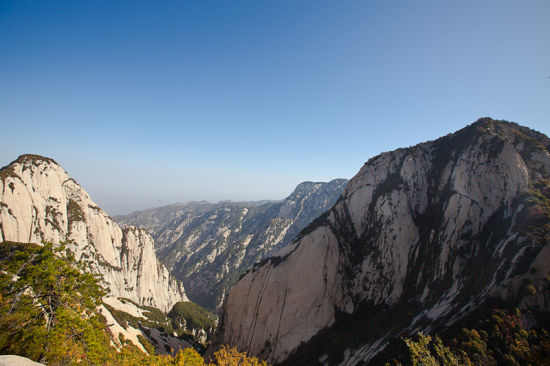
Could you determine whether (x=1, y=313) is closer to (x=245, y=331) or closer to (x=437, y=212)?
(x=245, y=331)

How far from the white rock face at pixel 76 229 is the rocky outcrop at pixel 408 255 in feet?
172

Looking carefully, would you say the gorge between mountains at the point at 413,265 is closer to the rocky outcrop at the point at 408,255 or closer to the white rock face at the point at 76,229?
the rocky outcrop at the point at 408,255

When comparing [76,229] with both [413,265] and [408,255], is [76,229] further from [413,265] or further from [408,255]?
[413,265]

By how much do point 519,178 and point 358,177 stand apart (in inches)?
1291


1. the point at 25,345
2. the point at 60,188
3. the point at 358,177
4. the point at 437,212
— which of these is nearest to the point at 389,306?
the point at 437,212

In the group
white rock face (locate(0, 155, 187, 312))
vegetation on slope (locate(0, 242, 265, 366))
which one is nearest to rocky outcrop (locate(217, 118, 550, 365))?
vegetation on slope (locate(0, 242, 265, 366))

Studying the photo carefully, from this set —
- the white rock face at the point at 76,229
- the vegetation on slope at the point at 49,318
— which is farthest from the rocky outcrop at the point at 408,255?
the white rock face at the point at 76,229

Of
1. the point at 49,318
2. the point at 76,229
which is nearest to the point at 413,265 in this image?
the point at 49,318

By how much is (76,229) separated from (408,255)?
13199 cm

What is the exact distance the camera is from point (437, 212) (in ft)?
148

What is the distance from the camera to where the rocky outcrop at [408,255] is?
2814 centimetres

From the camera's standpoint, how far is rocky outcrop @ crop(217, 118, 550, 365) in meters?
28.1

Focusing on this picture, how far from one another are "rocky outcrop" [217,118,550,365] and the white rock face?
172 ft

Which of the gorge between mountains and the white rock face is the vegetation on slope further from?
the white rock face
